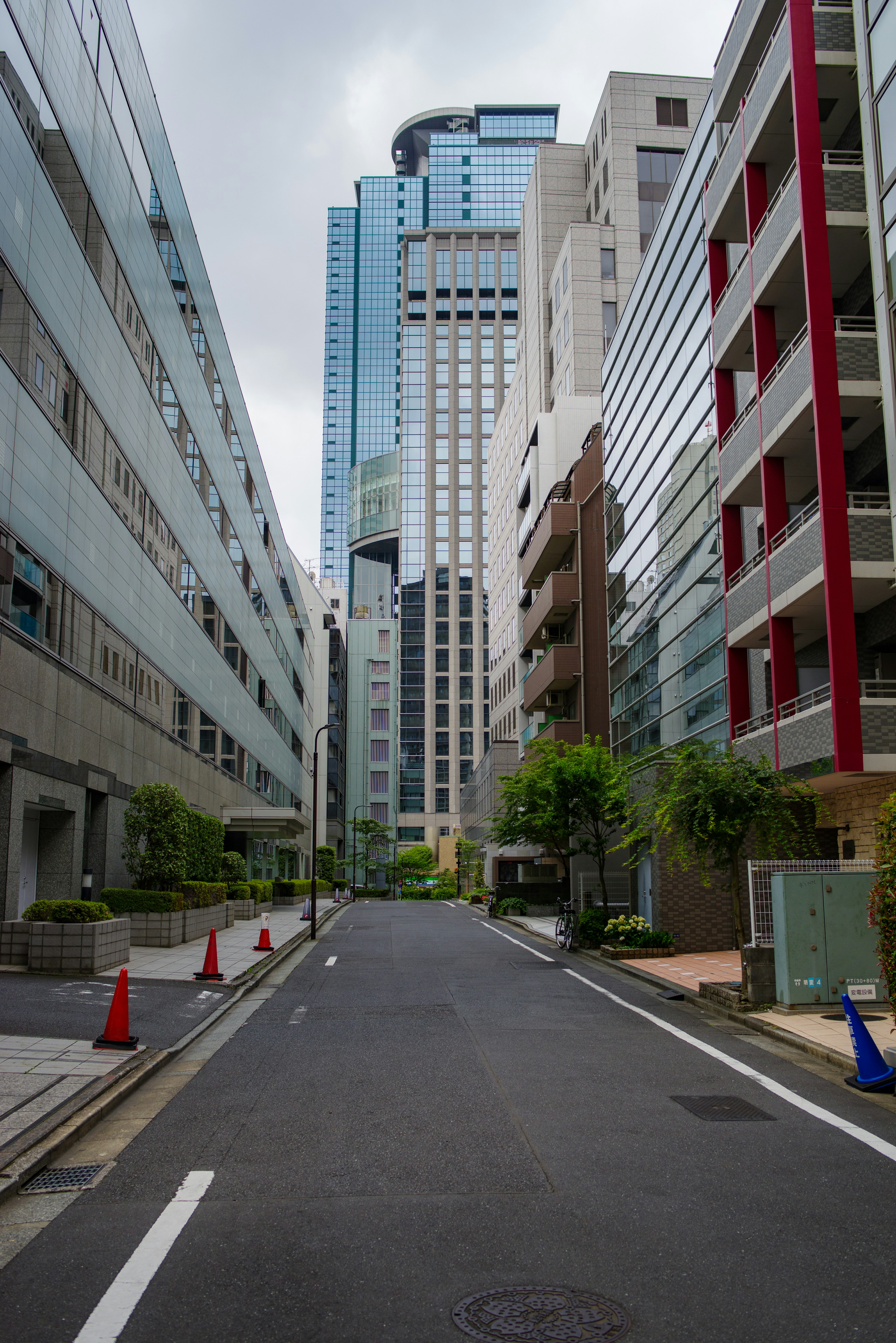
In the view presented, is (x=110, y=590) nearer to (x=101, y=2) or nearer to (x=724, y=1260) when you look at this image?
(x=101, y=2)

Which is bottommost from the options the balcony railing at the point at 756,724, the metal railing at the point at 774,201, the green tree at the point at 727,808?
the green tree at the point at 727,808

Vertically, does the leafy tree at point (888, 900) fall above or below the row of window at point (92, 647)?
below

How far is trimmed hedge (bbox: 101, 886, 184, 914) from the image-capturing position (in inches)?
919

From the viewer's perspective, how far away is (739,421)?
966 inches

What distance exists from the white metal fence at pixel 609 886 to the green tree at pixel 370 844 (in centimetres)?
5048

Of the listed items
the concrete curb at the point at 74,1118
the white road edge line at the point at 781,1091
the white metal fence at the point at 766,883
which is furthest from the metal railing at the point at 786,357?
the concrete curb at the point at 74,1118

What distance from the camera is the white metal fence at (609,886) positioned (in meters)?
37.3

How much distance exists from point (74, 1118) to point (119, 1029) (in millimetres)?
3168

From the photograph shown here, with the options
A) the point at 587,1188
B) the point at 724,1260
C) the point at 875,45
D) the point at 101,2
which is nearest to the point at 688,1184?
the point at 587,1188

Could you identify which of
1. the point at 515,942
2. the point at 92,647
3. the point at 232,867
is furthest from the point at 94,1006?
the point at 232,867

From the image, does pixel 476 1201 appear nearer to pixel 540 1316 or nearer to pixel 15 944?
pixel 540 1316

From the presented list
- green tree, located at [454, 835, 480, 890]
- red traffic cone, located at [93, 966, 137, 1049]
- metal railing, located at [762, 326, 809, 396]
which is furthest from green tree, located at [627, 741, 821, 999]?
green tree, located at [454, 835, 480, 890]

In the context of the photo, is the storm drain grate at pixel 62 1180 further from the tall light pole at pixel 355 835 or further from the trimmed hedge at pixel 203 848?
the tall light pole at pixel 355 835

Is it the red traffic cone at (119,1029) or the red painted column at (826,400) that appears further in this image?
the red painted column at (826,400)
